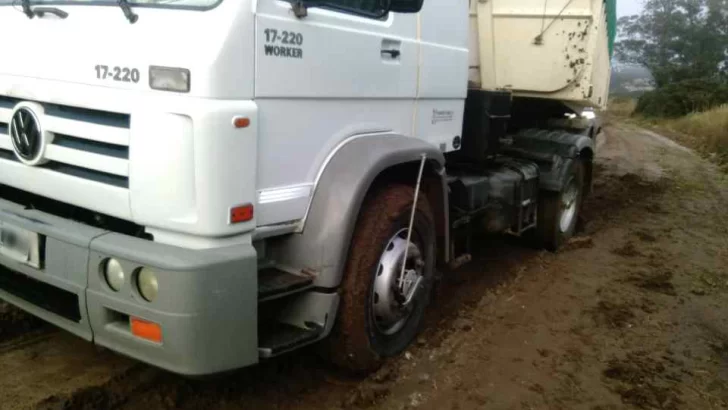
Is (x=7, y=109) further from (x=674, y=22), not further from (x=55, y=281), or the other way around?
(x=674, y=22)

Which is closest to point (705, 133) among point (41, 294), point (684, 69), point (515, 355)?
point (515, 355)

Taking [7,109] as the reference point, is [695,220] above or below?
below

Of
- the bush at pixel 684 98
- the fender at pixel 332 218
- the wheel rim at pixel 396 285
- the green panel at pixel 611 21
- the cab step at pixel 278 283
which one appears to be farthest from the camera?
the bush at pixel 684 98

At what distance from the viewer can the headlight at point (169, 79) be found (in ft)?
9.16

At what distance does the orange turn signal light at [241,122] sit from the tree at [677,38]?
40675 mm

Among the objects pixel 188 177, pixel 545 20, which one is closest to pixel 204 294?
pixel 188 177

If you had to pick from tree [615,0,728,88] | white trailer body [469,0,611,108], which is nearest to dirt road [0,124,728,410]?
white trailer body [469,0,611,108]

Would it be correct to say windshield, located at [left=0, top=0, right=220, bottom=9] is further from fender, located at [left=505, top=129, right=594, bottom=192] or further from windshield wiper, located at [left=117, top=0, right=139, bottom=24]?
fender, located at [left=505, top=129, right=594, bottom=192]

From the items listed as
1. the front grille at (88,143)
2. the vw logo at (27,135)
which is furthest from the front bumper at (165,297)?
the vw logo at (27,135)

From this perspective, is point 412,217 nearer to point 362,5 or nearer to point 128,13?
point 362,5

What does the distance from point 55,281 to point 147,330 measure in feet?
1.78

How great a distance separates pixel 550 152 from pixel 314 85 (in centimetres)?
392

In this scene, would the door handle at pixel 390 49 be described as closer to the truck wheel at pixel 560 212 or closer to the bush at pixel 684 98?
the truck wheel at pixel 560 212

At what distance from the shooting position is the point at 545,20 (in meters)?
6.05
